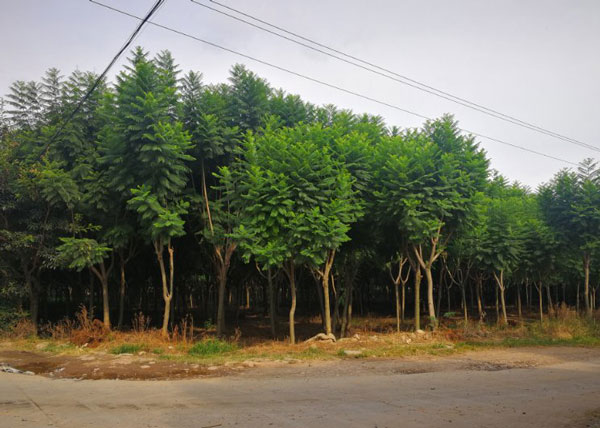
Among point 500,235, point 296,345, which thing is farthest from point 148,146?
point 500,235

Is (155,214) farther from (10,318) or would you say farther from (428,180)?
(428,180)

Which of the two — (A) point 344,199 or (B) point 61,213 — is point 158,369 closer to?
(A) point 344,199

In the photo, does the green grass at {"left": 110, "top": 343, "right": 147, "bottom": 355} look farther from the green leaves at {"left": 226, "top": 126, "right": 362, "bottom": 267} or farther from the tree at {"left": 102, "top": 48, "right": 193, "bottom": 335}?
the green leaves at {"left": 226, "top": 126, "right": 362, "bottom": 267}

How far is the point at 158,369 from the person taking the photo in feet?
38.3

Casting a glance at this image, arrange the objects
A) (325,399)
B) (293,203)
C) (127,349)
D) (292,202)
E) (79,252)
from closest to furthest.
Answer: (325,399) < (292,202) < (293,203) < (127,349) < (79,252)

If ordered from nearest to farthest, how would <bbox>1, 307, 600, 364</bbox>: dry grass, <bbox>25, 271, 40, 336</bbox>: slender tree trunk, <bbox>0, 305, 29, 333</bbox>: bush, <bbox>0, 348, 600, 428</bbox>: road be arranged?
<bbox>0, 348, 600, 428</bbox>: road → <bbox>1, 307, 600, 364</bbox>: dry grass → <bbox>0, 305, 29, 333</bbox>: bush → <bbox>25, 271, 40, 336</bbox>: slender tree trunk

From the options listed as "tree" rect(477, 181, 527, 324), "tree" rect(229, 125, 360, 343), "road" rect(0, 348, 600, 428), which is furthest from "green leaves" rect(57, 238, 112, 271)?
"tree" rect(477, 181, 527, 324)

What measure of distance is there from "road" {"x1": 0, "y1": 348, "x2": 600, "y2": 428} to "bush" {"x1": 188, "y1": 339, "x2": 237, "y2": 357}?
137 inches

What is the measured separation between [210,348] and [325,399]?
7456mm

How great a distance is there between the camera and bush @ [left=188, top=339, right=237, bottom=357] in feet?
47.0

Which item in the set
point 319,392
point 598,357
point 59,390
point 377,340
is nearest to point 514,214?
point 598,357

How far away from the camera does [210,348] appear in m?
14.6

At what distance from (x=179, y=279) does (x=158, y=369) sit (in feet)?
67.7

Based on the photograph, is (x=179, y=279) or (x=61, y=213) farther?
(x=179, y=279)
